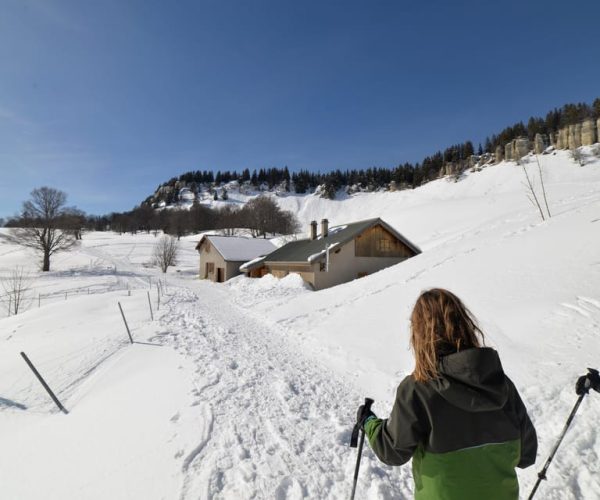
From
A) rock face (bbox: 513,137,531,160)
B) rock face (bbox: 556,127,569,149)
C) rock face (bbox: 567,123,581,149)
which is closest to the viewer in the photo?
rock face (bbox: 567,123,581,149)

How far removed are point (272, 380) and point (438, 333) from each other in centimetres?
565

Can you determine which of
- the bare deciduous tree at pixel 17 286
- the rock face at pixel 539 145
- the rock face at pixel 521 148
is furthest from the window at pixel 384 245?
the rock face at pixel 539 145

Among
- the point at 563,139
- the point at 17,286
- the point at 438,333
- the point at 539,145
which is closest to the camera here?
the point at 438,333

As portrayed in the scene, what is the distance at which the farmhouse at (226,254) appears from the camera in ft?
115

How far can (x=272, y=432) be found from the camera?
478cm

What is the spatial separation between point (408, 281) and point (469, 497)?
43.5 feet

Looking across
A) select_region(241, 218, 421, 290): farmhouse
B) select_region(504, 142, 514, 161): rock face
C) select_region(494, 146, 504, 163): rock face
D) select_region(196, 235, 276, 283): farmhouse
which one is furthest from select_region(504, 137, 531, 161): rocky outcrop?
select_region(196, 235, 276, 283): farmhouse

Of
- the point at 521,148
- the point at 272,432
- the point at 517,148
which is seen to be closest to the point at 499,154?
the point at 517,148

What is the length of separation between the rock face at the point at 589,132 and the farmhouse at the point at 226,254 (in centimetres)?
7781

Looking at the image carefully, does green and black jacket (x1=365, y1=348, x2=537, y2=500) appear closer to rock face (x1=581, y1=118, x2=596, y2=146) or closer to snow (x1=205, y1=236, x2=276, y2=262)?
snow (x1=205, y1=236, x2=276, y2=262)

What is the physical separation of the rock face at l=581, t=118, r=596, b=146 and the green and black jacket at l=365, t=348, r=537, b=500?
315ft

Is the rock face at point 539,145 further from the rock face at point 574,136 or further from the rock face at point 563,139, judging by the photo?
the rock face at point 574,136

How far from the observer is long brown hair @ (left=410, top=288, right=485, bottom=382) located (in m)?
1.81

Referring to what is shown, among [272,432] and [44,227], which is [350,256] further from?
[44,227]
